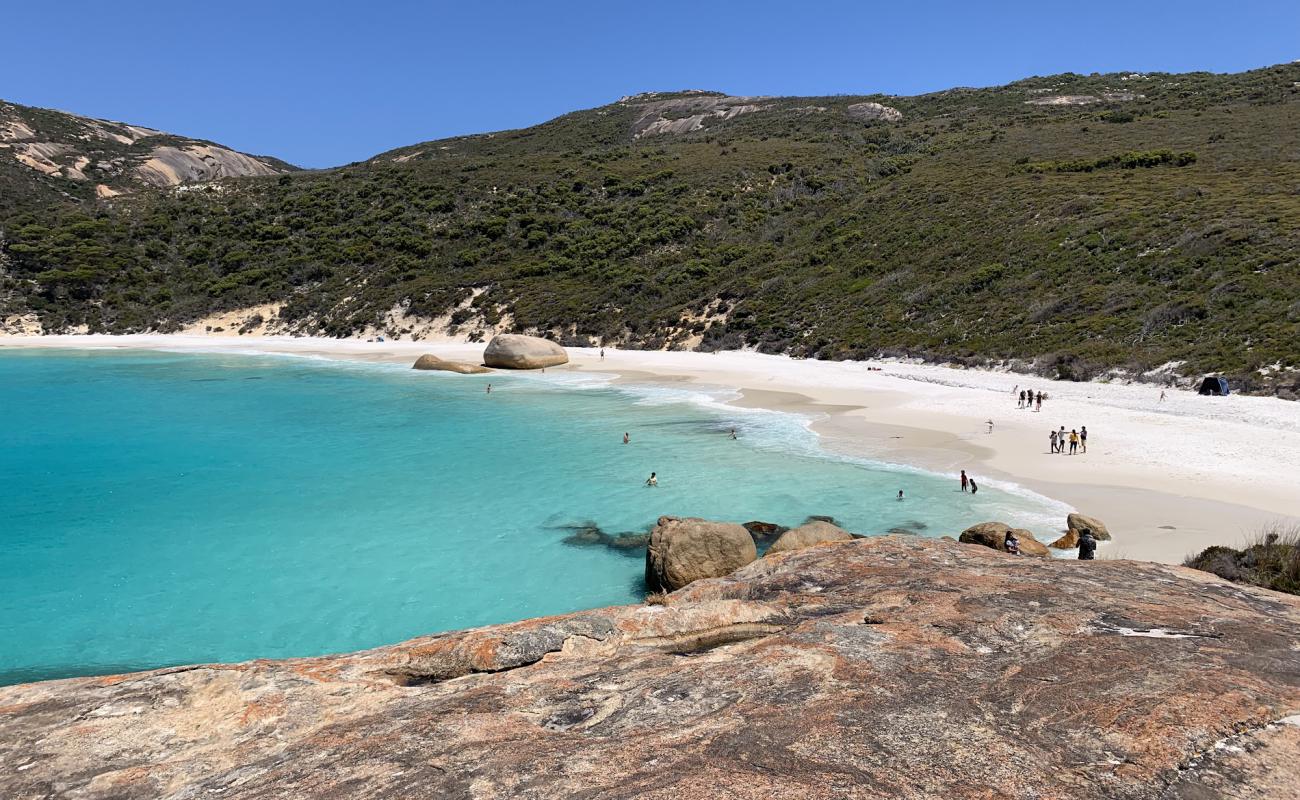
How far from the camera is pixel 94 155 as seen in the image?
98.7 metres

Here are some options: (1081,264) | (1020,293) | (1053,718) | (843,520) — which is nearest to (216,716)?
(1053,718)

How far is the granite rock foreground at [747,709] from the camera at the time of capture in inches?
155

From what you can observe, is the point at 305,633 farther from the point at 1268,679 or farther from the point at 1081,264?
the point at 1081,264

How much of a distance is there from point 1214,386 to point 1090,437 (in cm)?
841

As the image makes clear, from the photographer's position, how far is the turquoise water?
39.4 ft

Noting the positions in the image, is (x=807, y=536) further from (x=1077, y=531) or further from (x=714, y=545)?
(x=1077, y=531)

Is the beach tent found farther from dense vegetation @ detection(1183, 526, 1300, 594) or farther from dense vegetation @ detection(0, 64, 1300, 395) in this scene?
dense vegetation @ detection(1183, 526, 1300, 594)

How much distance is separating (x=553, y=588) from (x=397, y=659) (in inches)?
256

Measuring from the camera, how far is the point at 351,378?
41969 mm

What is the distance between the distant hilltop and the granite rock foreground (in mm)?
101298

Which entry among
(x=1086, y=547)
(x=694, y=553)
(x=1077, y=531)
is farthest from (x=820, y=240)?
(x=694, y=553)

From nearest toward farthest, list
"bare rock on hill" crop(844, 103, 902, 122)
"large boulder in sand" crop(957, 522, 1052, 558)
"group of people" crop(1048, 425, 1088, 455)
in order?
"large boulder in sand" crop(957, 522, 1052, 558) → "group of people" crop(1048, 425, 1088, 455) → "bare rock on hill" crop(844, 103, 902, 122)

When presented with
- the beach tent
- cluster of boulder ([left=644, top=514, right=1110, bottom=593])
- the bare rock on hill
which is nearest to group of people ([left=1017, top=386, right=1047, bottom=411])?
the beach tent

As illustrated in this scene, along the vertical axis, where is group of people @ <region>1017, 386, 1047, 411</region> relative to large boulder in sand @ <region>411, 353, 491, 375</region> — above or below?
above
